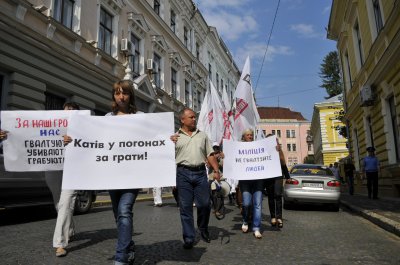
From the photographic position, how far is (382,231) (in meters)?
6.50

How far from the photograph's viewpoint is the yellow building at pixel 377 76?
468 inches

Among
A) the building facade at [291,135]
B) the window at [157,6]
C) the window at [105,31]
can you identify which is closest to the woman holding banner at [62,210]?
the window at [105,31]

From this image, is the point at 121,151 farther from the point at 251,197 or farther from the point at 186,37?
the point at 186,37

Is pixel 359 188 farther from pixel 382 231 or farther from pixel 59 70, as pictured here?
pixel 59 70

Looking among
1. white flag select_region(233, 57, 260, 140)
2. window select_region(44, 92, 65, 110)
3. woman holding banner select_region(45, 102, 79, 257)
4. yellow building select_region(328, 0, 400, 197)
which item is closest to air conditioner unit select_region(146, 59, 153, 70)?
window select_region(44, 92, 65, 110)

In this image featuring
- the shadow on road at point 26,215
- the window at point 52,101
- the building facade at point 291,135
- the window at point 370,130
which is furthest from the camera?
the building facade at point 291,135

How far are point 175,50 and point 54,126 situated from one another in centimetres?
2156

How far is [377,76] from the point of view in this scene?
13523mm

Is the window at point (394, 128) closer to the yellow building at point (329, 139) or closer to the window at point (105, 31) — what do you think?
the window at point (105, 31)

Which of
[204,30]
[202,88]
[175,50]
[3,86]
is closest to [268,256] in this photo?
[3,86]

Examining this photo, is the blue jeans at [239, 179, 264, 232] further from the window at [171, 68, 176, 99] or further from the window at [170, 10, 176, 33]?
the window at [170, 10, 176, 33]

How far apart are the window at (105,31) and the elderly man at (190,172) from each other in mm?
12544

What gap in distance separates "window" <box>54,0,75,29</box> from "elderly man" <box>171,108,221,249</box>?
10358 millimetres

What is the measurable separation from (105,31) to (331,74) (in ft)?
154
